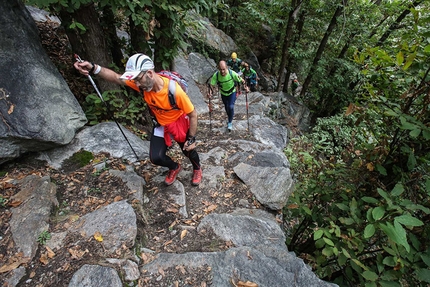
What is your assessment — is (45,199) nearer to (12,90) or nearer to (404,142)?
(12,90)

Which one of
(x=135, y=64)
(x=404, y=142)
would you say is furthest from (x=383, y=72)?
(x=135, y=64)

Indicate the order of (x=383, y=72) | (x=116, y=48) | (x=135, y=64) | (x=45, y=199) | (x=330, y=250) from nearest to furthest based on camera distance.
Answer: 1. (x=330, y=250)
2. (x=383, y=72)
3. (x=135, y=64)
4. (x=45, y=199)
5. (x=116, y=48)

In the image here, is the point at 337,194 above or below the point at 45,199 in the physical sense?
above

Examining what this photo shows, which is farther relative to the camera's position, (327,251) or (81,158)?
(81,158)

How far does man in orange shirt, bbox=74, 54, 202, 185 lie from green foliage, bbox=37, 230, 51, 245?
5.59 ft

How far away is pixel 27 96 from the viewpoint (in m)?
4.07

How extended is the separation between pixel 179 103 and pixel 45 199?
93.1 inches

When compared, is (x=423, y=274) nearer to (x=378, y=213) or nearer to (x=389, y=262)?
(x=389, y=262)

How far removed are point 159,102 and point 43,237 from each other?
89.6 inches

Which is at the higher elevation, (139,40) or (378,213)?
(139,40)

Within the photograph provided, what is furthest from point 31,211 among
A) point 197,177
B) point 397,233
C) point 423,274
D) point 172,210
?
point 423,274

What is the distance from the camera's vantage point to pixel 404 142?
103 inches

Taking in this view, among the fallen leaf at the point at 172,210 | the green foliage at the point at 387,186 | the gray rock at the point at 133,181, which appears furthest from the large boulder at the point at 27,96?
the green foliage at the point at 387,186

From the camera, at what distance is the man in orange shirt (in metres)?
3.13
